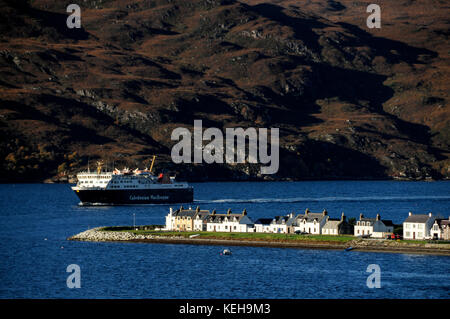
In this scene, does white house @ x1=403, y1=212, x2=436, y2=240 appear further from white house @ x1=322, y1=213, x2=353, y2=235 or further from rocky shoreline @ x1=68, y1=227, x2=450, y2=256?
white house @ x1=322, y1=213, x2=353, y2=235

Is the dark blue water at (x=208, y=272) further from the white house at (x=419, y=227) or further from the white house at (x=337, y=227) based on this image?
the white house at (x=337, y=227)

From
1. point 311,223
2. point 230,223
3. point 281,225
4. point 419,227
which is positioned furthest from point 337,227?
point 230,223

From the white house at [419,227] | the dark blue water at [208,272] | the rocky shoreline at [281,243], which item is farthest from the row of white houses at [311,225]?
the dark blue water at [208,272]

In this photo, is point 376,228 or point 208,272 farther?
point 376,228

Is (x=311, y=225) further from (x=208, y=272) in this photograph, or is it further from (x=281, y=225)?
(x=208, y=272)
